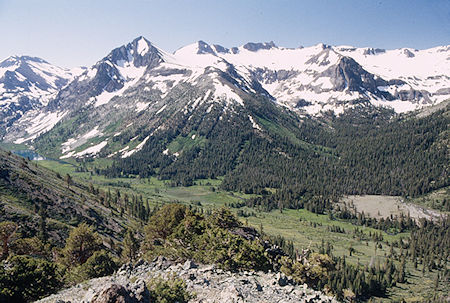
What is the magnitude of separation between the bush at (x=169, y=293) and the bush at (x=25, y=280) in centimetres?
1836

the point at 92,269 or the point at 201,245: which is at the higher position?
the point at 201,245

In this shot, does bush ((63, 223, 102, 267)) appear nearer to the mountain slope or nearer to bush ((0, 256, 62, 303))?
bush ((0, 256, 62, 303))

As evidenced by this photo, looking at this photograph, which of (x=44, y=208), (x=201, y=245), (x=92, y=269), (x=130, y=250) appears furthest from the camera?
(x=44, y=208)

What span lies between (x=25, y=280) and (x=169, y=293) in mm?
23528

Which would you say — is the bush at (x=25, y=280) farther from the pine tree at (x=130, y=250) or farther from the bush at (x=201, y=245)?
the pine tree at (x=130, y=250)

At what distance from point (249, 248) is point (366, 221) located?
17251 centimetres

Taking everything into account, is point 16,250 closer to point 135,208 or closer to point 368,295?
point 135,208

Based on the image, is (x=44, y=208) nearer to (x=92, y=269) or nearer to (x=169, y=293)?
(x=92, y=269)

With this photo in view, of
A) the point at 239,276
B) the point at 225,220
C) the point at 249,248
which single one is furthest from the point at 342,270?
the point at 239,276

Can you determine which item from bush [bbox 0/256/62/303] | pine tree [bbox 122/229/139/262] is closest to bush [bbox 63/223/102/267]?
pine tree [bbox 122/229/139/262]

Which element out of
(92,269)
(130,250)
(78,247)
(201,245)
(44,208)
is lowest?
(130,250)

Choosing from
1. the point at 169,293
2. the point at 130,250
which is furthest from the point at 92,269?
the point at 169,293

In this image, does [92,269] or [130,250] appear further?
[130,250]

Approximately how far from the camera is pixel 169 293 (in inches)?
1261
